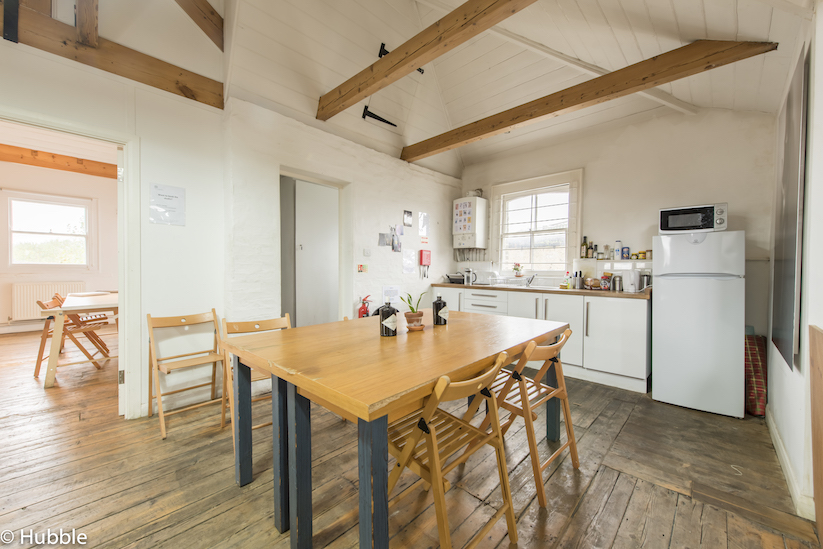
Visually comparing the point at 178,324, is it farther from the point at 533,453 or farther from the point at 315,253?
the point at 533,453

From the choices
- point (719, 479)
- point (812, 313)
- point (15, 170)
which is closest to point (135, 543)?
point (719, 479)

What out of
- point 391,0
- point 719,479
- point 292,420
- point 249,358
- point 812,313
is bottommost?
point 719,479

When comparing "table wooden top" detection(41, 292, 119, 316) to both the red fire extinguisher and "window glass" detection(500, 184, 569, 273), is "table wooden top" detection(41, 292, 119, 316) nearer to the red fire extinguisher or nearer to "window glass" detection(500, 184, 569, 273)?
the red fire extinguisher

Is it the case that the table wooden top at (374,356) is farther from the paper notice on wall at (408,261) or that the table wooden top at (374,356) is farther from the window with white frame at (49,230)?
the window with white frame at (49,230)

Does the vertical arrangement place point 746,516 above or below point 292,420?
below

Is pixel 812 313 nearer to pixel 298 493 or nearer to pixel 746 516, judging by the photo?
pixel 746 516

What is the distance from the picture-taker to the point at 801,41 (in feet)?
6.11

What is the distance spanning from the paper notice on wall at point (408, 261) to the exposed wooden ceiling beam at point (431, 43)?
→ 2.04 metres

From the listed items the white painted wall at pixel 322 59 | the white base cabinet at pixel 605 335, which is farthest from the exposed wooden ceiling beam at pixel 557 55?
the white base cabinet at pixel 605 335

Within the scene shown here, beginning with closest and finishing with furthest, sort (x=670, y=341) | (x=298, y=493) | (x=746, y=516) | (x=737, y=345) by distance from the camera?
(x=298, y=493)
(x=746, y=516)
(x=737, y=345)
(x=670, y=341)

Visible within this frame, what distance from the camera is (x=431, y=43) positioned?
235 cm

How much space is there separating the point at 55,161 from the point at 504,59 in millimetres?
7625

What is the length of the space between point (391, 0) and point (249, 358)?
426cm

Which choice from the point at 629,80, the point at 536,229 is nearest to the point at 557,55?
the point at 629,80
